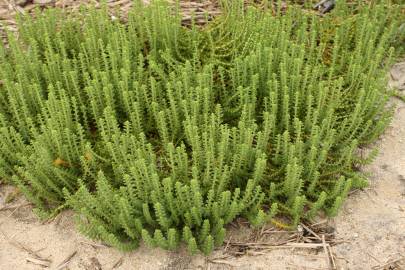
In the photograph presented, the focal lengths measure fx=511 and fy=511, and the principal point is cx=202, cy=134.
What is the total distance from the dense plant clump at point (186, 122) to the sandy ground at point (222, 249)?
4.2 inches

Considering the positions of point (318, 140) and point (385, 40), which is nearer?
point (318, 140)

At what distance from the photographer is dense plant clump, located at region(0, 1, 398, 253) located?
2766 millimetres

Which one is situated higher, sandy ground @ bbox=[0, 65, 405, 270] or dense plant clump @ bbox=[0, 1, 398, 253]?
dense plant clump @ bbox=[0, 1, 398, 253]

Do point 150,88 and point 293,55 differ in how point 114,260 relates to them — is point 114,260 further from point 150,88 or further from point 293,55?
point 293,55

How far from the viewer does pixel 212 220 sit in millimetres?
2812

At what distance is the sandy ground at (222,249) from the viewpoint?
276 centimetres

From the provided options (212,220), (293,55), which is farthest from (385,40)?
(212,220)

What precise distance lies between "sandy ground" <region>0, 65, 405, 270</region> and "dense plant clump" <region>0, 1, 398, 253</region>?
106mm

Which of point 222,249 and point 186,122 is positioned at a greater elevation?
point 186,122

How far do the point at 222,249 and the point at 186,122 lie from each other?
2.51 feet

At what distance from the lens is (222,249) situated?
2.82 metres

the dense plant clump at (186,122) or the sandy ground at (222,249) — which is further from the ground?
the dense plant clump at (186,122)

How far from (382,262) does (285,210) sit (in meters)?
0.58

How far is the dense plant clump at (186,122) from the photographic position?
2.77 metres
